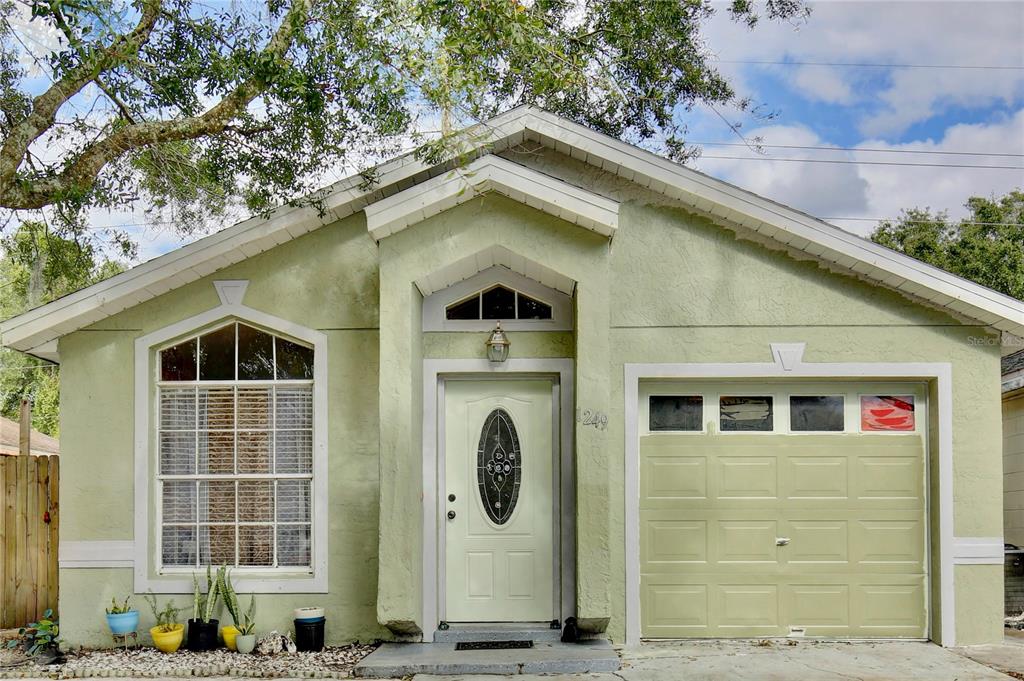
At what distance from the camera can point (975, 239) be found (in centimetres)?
2256

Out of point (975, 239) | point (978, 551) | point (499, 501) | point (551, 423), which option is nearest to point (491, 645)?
point (499, 501)

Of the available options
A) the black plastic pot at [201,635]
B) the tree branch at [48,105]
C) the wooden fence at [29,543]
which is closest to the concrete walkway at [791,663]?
the black plastic pot at [201,635]

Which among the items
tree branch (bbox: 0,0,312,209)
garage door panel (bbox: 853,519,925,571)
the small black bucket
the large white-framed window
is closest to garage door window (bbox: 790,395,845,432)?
garage door panel (bbox: 853,519,925,571)

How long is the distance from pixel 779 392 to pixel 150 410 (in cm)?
579


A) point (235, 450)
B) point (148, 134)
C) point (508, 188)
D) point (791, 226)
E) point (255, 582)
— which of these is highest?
point (148, 134)

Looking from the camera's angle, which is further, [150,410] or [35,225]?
[35,225]

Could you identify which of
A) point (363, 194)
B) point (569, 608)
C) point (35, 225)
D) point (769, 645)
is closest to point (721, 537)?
point (769, 645)

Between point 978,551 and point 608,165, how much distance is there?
4.76 metres

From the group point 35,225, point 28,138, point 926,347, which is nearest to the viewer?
point 28,138

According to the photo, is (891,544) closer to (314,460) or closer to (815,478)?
(815,478)

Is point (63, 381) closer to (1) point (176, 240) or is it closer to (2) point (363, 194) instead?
(2) point (363, 194)

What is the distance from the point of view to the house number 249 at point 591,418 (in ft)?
24.4

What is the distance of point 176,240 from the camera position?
38.1 ft

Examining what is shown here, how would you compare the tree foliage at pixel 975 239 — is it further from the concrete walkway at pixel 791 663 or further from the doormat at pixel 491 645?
the doormat at pixel 491 645
